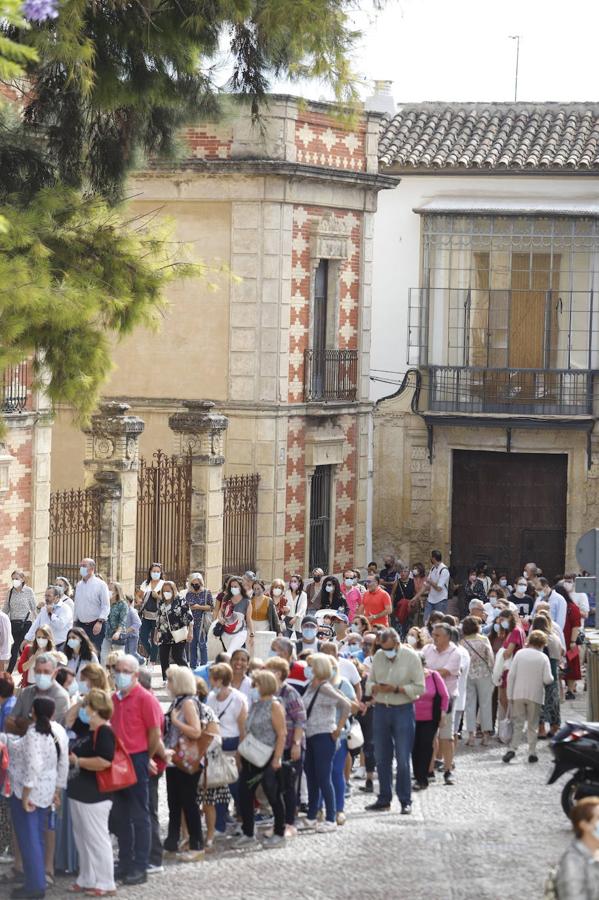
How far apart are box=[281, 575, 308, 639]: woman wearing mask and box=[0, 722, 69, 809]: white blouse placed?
36.4 ft

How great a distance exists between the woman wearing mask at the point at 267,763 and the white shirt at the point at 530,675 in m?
4.31

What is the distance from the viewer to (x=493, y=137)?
36.2 m

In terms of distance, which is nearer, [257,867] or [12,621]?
[257,867]

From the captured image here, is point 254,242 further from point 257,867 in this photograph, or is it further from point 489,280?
point 257,867

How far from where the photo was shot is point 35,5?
31.7 feet

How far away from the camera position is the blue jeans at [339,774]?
15.5 meters

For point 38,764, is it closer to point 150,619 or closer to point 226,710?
point 226,710

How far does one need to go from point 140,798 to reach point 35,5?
6.17m

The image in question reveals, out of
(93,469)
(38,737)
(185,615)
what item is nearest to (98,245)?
(38,737)

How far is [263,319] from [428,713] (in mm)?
14879

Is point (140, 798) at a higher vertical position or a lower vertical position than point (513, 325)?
lower

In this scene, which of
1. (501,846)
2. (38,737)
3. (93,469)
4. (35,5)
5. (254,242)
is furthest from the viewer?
(254,242)

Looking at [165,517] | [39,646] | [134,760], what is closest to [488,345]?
[165,517]

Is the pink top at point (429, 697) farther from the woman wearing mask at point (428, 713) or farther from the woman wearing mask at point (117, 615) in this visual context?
the woman wearing mask at point (117, 615)
